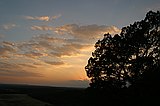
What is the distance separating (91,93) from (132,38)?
9.97 meters

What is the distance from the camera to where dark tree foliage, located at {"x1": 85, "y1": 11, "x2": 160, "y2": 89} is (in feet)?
113

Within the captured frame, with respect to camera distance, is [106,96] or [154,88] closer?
[154,88]

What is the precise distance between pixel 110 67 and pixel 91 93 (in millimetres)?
4798


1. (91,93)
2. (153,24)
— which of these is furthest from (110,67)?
(153,24)

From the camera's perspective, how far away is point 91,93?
3703 cm

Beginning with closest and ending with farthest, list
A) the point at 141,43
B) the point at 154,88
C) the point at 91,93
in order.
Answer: the point at 154,88 → the point at 141,43 → the point at 91,93

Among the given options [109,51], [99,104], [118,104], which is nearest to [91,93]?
[99,104]

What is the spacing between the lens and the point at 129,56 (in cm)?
3544

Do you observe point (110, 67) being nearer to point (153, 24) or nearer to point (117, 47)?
point (117, 47)

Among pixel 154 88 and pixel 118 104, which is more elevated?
pixel 154 88

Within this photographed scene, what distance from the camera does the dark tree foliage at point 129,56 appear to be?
34.3 meters

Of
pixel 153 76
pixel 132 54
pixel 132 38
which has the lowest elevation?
pixel 153 76

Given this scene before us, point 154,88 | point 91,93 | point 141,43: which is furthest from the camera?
point 91,93

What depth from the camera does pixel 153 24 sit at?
34844mm
